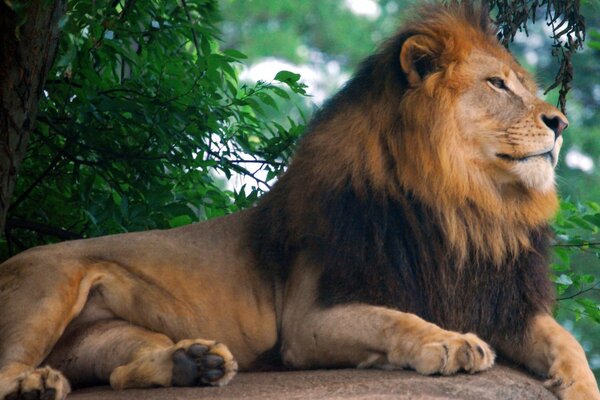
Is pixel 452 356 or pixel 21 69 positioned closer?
pixel 452 356

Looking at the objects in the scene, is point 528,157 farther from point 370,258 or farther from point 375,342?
point 375,342

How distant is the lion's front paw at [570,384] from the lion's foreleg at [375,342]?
1.27ft

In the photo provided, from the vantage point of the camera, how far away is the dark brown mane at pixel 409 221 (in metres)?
4.43

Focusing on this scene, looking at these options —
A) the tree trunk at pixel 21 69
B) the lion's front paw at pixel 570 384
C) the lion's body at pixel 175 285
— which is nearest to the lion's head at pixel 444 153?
the lion's body at pixel 175 285

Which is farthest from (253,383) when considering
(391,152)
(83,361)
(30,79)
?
(30,79)

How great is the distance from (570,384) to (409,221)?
0.87m

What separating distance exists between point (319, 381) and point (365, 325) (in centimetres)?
32

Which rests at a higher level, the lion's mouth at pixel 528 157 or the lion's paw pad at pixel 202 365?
the lion's mouth at pixel 528 157

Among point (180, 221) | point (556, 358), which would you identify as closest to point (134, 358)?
point (180, 221)

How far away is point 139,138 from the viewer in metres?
5.64

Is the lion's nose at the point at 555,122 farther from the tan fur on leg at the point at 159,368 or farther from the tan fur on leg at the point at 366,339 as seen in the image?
the tan fur on leg at the point at 159,368

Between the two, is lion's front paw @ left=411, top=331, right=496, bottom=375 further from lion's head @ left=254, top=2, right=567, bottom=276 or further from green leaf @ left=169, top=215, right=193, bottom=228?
green leaf @ left=169, top=215, right=193, bottom=228

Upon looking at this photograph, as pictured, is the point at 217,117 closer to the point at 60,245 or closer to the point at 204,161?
the point at 204,161

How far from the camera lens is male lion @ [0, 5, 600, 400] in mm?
4371
